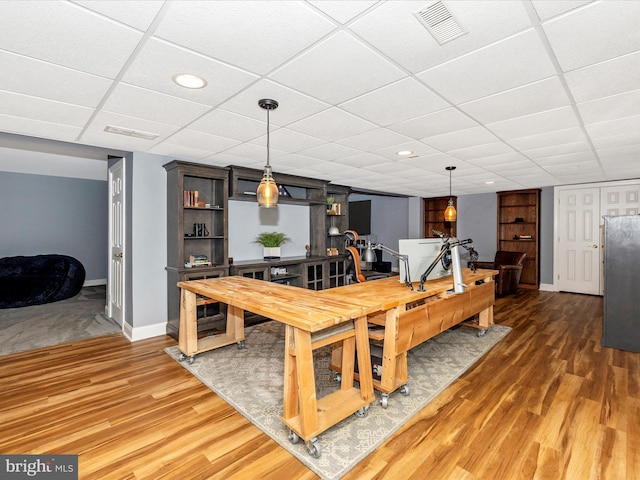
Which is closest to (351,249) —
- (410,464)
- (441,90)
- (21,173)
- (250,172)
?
(250,172)

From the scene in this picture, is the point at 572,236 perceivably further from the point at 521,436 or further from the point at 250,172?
the point at 250,172

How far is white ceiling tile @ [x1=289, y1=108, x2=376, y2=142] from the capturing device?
266 centimetres

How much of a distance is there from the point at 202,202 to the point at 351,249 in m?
2.03

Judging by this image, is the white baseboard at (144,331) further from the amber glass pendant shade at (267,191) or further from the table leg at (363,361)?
the table leg at (363,361)

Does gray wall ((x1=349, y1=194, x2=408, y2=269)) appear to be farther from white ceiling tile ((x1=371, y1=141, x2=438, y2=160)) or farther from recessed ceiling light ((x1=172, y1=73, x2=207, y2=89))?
recessed ceiling light ((x1=172, y1=73, x2=207, y2=89))

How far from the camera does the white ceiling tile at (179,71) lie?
5.70 ft

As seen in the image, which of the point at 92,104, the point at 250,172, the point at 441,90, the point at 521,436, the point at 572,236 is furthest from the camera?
the point at 572,236

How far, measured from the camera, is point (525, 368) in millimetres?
3055

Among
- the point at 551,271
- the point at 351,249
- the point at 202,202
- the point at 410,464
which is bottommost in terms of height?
the point at 410,464

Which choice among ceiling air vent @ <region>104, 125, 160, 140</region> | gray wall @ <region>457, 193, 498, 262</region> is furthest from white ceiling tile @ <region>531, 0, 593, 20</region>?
gray wall @ <region>457, 193, 498, 262</region>

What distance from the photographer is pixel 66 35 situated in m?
1.58

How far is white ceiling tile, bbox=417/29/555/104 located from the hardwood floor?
225cm

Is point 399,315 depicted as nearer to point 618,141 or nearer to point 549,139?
point 549,139

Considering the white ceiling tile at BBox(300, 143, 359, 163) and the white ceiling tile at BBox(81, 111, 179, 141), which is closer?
the white ceiling tile at BBox(81, 111, 179, 141)
